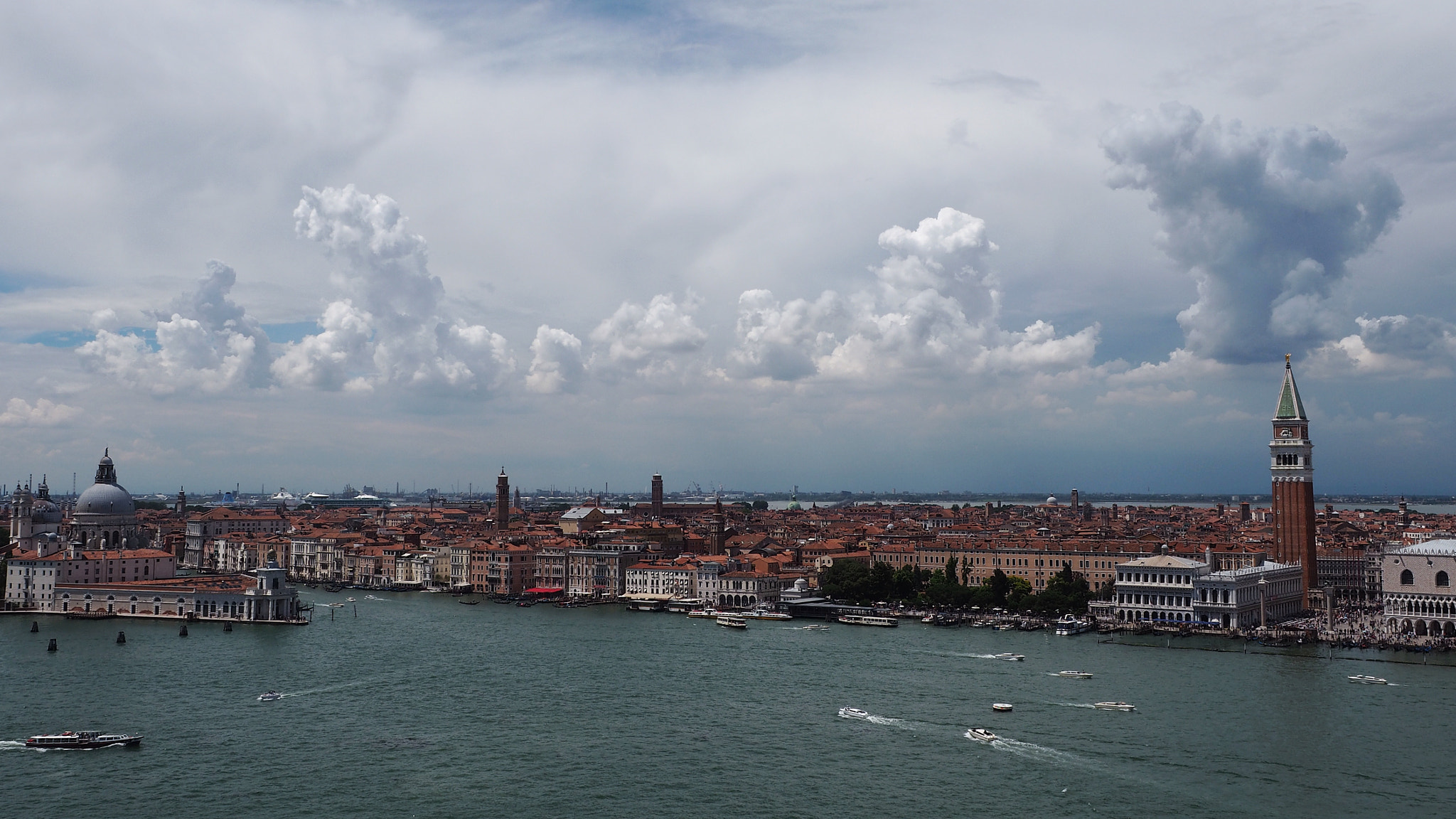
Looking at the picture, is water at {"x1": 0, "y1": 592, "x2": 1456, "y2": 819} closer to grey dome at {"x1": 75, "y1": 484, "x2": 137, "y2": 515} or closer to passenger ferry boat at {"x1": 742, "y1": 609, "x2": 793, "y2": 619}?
passenger ferry boat at {"x1": 742, "y1": 609, "x2": 793, "y2": 619}

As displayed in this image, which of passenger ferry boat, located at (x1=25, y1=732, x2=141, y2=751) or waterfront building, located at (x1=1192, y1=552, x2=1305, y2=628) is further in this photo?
waterfront building, located at (x1=1192, y1=552, x2=1305, y2=628)

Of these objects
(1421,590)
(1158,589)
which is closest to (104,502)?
(1158,589)

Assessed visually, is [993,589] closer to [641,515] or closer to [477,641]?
[477,641]

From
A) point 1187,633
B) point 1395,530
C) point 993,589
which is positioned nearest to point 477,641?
point 993,589

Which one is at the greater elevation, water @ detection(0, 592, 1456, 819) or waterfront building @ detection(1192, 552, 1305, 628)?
waterfront building @ detection(1192, 552, 1305, 628)

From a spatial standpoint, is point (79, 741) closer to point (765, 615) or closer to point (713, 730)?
point (713, 730)

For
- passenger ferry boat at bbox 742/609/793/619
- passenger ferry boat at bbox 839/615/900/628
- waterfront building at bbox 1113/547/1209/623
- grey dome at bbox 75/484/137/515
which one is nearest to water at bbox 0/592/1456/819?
waterfront building at bbox 1113/547/1209/623

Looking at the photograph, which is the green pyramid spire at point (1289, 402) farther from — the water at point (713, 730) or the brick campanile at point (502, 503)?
the brick campanile at point (502, 503)
